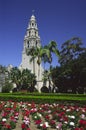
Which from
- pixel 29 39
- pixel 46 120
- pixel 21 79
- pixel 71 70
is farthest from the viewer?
pixel 29 39

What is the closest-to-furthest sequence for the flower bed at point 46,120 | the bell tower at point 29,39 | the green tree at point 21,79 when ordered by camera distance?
the flower bed at point 46,120
the green tree at point 21,79
the bell tower at point 29,39

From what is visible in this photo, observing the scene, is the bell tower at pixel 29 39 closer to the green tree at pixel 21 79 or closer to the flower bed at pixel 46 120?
the green tree at pixel 21 79

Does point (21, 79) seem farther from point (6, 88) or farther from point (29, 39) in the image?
point (29, 39)

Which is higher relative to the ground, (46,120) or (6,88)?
(6,88)

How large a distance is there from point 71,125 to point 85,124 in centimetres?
53

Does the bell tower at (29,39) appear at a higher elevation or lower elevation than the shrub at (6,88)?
higher

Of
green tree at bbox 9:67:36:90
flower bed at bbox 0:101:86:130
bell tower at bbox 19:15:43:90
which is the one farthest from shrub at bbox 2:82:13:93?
flower bed at bbox 0:101:86:130

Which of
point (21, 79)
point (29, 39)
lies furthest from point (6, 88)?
point (29, 39)

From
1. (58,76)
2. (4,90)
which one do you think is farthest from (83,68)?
(4,90)

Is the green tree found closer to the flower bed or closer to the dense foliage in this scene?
the dense foliage

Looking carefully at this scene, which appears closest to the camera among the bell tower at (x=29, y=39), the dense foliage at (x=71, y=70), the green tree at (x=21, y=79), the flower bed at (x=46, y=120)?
the flower bed at (x=46, y=120)

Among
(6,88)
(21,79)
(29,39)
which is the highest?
(29,39)

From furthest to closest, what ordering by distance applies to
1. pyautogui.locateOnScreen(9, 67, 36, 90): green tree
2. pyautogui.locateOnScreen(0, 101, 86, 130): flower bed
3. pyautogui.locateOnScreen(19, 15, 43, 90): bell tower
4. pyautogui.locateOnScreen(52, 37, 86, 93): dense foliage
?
pyautogui.locateOnScreen(19, 15, 43, 90): bell tower < pyautogui.locateOnScreen(9, 67, 36, 90): green tree < pyautogui.locateOnScreen(52, 37, 86, 93): dense foliage < pyautogui.locateOnScreen(0, 101, 86, 130): flower bed

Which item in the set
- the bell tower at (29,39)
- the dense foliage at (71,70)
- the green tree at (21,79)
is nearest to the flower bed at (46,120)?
the dense foliage at (71,70)
